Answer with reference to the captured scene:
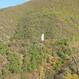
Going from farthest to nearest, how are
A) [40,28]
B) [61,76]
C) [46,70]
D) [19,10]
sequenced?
[19,10]
[40,28]
[46,70]
[61,76]

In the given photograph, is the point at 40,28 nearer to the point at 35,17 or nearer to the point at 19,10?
the point at 35,17

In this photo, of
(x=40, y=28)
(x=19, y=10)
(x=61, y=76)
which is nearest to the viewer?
(x=61, y=76)

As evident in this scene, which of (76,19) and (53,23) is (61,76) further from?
(76,19)

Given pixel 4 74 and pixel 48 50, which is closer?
pixel 4 74

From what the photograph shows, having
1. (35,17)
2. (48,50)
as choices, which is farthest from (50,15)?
(48,50)

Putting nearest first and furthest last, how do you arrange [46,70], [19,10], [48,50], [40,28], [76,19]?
[46,70], [48,50], [40,28], [76,19], [19,10]

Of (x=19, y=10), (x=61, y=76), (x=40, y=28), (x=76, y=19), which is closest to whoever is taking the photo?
(x=61, y=76)

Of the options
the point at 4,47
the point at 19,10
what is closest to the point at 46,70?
the point at 4,47

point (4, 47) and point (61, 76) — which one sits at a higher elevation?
point (4, 47)

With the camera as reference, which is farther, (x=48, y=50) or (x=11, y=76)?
(x=48, y=50)
